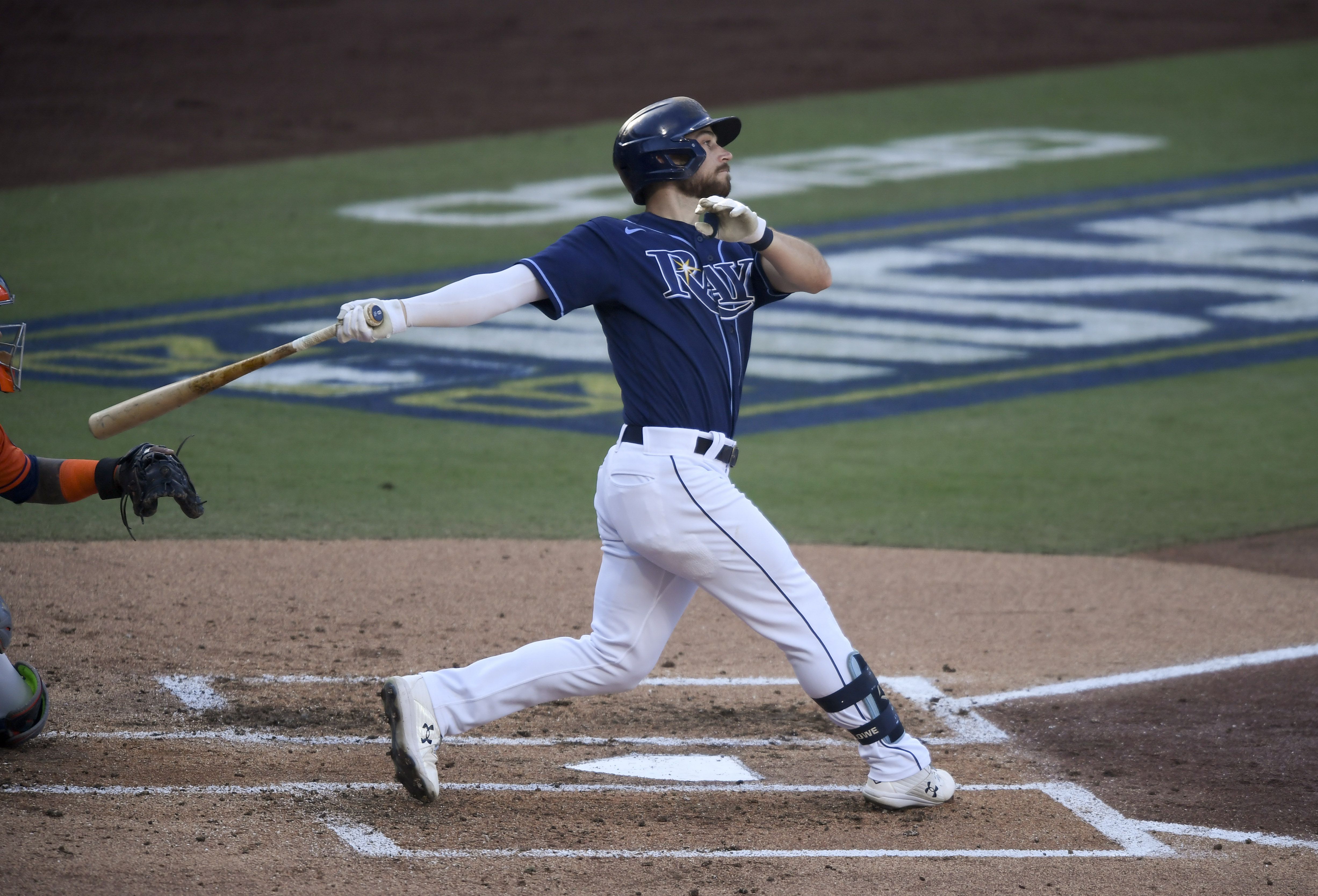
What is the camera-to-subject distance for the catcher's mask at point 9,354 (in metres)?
4.42

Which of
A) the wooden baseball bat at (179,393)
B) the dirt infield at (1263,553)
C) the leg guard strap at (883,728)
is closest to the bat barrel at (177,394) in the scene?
the wooden baseball bat at (179,393)

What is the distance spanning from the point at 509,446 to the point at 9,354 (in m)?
4.43

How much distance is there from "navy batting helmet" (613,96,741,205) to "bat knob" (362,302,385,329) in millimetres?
738

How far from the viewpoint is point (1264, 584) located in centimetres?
673

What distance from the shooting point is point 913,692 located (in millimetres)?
5441

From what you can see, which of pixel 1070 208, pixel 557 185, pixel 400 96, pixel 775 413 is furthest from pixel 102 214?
pixel 1070 208

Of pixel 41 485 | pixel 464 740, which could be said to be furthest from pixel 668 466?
pixel 41 485

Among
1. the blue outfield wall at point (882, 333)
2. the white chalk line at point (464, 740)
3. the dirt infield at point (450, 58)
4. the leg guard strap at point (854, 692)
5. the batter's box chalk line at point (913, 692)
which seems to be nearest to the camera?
the leg guard strap at point (854, 692)

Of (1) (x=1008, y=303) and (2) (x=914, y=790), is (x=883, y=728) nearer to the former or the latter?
(2) (x=914, y=790)

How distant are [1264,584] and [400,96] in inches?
600

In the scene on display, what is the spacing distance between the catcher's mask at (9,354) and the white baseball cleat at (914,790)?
260 centimetres

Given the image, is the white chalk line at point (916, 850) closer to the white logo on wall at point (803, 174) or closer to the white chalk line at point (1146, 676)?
the white chalk line at point (1146, 676)

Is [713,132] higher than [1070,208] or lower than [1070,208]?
higher

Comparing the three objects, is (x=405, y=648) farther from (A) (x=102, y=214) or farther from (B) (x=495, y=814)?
(A) (x=102, y=214)
